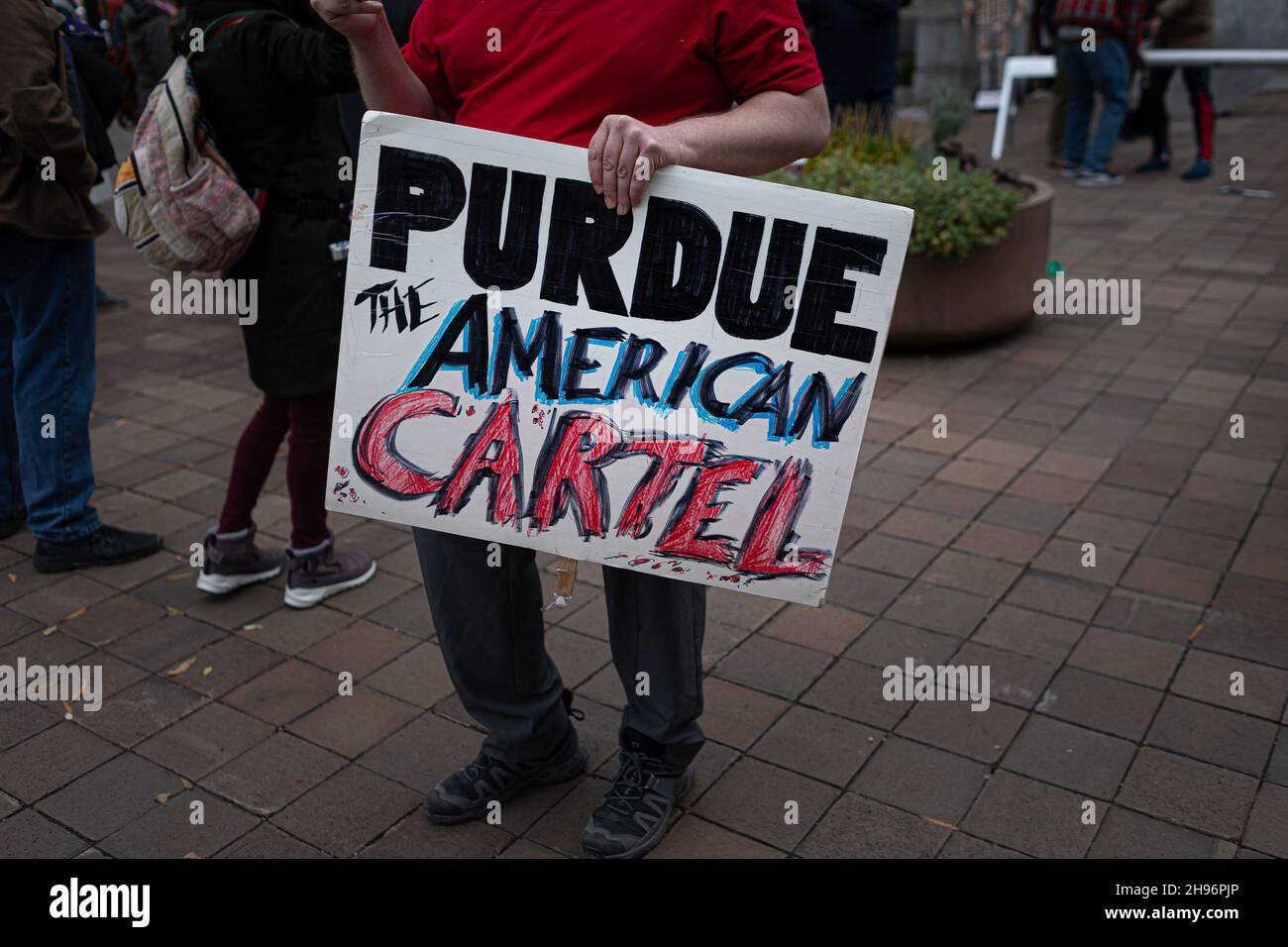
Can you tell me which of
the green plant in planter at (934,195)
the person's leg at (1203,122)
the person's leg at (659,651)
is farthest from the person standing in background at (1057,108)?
the person's leg at (659,651)

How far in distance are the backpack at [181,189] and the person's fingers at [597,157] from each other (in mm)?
1472

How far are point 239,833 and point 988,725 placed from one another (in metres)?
1.76

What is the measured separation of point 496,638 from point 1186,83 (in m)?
9.56

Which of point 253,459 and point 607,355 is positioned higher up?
point 607,355

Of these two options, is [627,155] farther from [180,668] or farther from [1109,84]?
[1109,84]

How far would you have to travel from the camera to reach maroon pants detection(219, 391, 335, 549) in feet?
11.3

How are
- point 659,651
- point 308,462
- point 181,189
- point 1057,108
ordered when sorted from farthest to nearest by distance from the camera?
point 1057,108
point 308,462
point 181,189
point 659,651

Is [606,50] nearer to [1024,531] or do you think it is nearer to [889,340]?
[1024,531]

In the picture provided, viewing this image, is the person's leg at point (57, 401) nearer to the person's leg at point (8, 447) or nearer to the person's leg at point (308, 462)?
→ the person's leg at point (8, 447)

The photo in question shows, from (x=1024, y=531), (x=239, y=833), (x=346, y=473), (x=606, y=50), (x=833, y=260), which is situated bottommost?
(x=239, y=833)

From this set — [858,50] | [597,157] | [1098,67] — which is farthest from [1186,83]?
[597,157]

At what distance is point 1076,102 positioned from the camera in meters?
9.79

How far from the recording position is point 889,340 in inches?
229

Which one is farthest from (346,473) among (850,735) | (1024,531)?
(1024,531)
